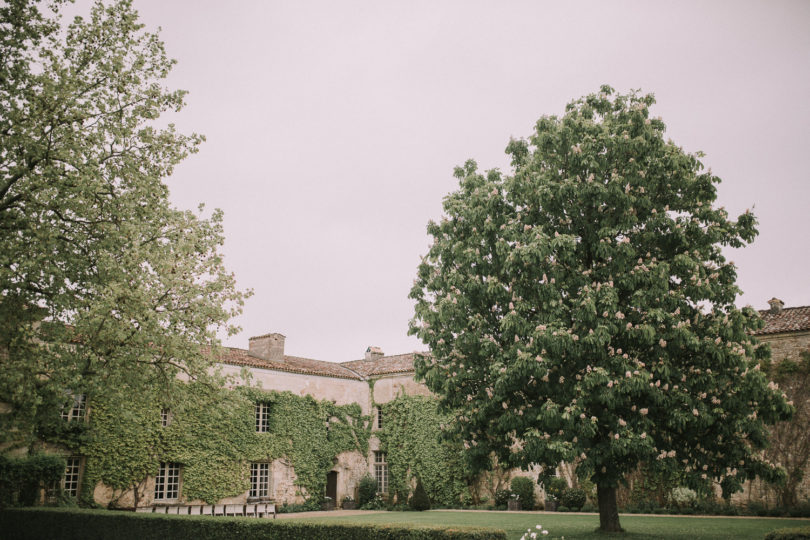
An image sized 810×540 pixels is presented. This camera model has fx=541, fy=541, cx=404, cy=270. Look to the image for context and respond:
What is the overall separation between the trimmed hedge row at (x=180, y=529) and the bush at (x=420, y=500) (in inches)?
605

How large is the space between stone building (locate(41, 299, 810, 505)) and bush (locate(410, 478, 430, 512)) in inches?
165

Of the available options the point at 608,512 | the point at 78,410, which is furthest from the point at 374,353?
the point at 608,512

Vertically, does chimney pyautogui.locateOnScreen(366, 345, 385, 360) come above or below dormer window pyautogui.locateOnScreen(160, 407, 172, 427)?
above

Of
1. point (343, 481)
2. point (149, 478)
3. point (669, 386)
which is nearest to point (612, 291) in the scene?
point (669, 386)

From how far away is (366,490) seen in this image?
28438 millimetres

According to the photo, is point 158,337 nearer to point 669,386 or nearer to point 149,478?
point 669,386

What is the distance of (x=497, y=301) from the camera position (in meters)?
13.0

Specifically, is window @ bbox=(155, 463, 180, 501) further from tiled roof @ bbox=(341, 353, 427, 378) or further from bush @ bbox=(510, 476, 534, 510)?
bush @ bbox=(510, 476, 534, 510)

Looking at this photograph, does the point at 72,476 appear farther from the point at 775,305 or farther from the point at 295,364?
the point at 775,305

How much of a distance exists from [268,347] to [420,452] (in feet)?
31.6

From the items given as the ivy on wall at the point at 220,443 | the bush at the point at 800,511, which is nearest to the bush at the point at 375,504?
the ivy on wall at the point at 220,443

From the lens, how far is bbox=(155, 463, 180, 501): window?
73.0 feet

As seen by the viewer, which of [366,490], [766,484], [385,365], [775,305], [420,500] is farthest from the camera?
[385,365]

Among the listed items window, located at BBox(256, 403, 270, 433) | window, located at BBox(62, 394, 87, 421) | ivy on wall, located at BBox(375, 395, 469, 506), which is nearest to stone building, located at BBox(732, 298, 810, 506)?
ivy on wall, located at BBox(375, 395, 469, 506)
